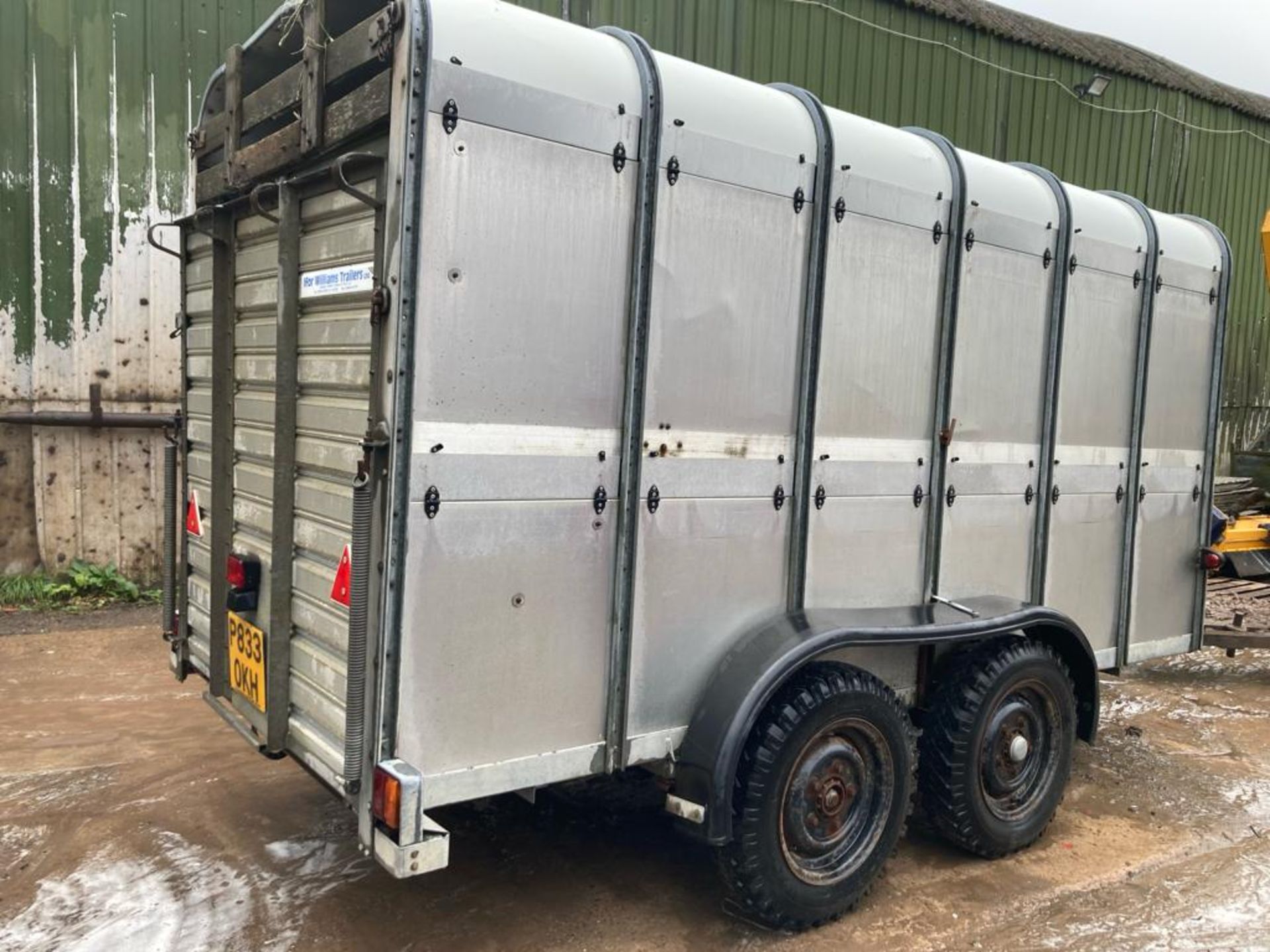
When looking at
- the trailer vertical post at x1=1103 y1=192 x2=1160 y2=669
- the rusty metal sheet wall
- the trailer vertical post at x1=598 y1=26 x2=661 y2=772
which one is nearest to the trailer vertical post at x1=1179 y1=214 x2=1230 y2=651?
the trailer vertical post at x1=1103 y1=192 x2=1160 y2=669

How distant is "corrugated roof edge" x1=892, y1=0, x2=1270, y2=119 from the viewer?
11406 millimetres

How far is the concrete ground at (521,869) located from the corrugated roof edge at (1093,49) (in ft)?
29.5

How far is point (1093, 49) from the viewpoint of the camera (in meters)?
12.6

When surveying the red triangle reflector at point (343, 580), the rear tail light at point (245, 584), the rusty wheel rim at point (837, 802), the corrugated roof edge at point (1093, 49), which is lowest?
the rusty wheel rim at point (837, 802)

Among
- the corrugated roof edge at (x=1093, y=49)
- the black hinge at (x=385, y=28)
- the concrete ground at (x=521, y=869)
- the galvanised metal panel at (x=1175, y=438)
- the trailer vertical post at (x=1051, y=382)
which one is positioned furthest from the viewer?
the corrugated roof edge at (x=1093, y=49)

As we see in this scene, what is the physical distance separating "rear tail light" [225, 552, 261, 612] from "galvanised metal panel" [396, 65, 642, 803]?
101cm

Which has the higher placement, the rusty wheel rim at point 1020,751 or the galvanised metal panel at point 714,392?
the galvanised metal panel at point 714,392

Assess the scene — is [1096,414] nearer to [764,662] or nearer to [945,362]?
[945,362]

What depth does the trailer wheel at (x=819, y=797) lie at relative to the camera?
329 centimetres

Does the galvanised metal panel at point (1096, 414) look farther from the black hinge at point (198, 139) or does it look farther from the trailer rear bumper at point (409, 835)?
the black hinge at point (198, 139)

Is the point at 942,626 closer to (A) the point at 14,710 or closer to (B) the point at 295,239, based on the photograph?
(B) the point at 295,239

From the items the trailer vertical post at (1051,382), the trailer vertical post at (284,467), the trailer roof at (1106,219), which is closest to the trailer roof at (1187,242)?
the trailer roof at (1106,219)

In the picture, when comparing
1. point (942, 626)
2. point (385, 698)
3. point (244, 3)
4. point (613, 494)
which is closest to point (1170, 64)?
point (244, 3)

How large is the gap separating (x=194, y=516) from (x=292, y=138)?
1723 mm
